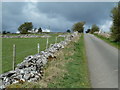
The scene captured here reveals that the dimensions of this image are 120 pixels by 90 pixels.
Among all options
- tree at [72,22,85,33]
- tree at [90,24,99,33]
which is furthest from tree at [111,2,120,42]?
tree at [90,24,99,33]

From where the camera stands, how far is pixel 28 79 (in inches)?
301

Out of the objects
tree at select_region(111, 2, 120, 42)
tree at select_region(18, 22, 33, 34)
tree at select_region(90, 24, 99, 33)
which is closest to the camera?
tree at select_region(111, 2, 120, 42)

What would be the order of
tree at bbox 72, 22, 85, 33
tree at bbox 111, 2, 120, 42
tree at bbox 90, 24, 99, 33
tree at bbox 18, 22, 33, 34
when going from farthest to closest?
tree at bbox 18, 22, 33, 34 < tree at bbox 90, 24, 99, 33 < tree at bbox 72, 22, 85, 33 < tree at bbox 111, 2, 120, 42

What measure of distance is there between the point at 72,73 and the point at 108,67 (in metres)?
3.08

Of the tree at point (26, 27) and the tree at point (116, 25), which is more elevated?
the tree at point (26, 27)

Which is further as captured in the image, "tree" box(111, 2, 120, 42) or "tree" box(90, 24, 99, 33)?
"tree" box(90, 24, 99, 33)

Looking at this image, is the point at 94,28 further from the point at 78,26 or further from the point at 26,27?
the point at 26,27

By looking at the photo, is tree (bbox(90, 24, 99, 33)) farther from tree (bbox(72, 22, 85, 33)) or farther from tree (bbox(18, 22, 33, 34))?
tree (bbox(18, 22, 33, 34))

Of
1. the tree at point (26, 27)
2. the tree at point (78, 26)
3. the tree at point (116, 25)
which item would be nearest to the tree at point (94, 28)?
the tree at point (78, 26)

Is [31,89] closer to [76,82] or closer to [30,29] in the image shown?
[76,82]

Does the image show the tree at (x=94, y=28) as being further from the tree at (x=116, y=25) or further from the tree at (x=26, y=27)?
the tree at (x=116, y=25)

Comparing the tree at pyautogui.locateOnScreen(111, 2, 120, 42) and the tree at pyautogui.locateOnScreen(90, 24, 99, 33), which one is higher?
the tree at pyautogui.locateOnScreen(90, 24, 99, 33)

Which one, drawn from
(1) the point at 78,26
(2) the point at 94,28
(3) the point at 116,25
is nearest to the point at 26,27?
(1) the point at 78,26

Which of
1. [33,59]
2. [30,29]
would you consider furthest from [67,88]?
[30,29]
